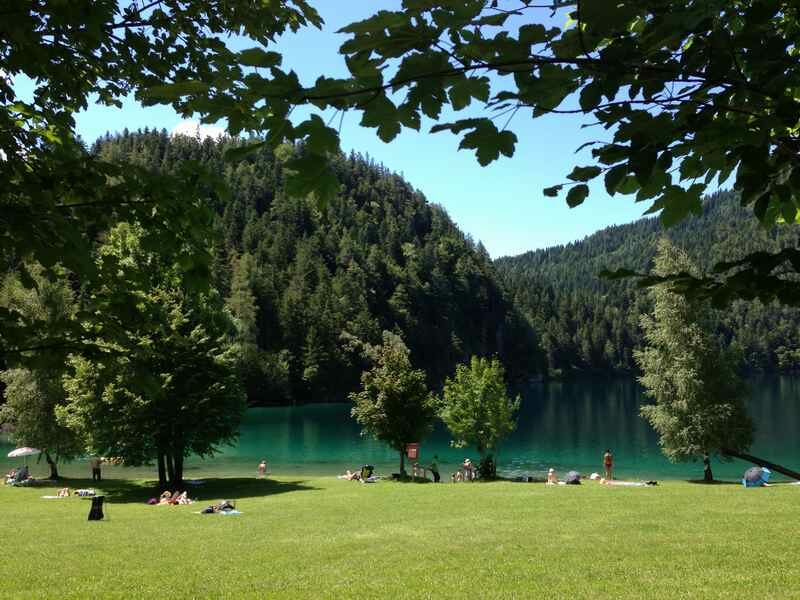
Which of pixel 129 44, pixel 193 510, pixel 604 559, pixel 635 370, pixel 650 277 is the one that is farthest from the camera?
pixel 635 370

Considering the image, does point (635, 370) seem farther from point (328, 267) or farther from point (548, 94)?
point (548, 94)

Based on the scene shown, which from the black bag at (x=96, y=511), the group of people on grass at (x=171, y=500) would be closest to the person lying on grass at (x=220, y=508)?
the black bag at (x=96, y=511)

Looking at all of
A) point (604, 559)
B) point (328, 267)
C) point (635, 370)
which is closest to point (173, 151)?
point (328, 267)

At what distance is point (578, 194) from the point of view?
2.15 metres

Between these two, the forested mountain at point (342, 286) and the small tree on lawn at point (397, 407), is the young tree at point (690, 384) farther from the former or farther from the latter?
the forested mountain at point (342, 286)

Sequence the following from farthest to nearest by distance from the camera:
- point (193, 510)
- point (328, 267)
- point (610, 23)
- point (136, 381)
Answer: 1. point (328, 267)
2. point (193, 510)
3. point (136, 381)
4. point (610, 23)

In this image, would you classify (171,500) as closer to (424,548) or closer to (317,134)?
(424,548)

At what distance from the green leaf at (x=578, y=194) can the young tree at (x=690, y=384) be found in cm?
2897

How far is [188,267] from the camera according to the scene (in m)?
4.27

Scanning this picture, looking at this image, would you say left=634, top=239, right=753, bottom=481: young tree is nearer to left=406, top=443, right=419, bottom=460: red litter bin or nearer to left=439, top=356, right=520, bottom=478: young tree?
left=439, top=356, right=520, bottom=478: young tree

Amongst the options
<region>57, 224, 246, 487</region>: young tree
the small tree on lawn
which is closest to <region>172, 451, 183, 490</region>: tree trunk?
<region>57, 224, 246, 487</region>: young tree

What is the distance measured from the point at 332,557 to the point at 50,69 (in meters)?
9.75

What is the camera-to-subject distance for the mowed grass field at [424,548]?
8820 mm

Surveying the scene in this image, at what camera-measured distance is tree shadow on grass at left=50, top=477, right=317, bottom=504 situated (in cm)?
2459
